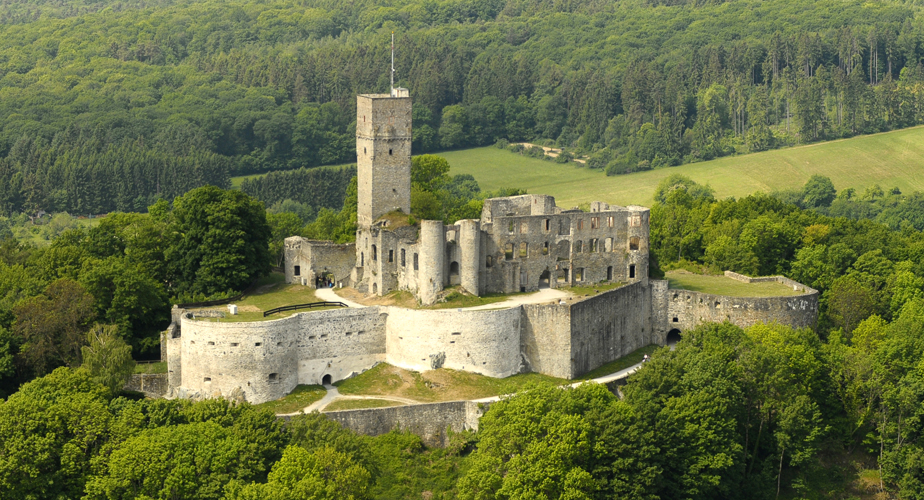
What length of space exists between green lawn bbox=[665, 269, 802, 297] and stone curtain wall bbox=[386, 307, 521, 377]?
16162mm

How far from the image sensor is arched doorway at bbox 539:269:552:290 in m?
91.7

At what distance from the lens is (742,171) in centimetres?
16412

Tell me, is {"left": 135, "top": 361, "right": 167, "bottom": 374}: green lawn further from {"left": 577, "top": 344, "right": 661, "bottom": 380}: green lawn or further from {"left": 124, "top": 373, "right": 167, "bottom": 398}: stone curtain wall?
{"left": 577, "top": 344, "right": 661, "bottom": 380}: green lawn

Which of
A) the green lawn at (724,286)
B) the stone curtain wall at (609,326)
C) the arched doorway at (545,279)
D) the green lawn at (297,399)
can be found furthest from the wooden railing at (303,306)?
the green lawn at (724,286)

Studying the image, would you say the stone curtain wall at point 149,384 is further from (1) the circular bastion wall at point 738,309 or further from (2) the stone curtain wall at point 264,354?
(1) the circular bastion wall at point 738,309

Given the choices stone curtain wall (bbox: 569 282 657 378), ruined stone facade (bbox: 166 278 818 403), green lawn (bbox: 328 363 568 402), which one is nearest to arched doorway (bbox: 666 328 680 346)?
stone curtain wall (bbox: 569 282 657 378)

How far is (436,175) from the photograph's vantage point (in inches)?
4471

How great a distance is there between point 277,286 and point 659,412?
2602 centimetres

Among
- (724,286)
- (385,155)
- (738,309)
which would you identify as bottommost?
(738,309)

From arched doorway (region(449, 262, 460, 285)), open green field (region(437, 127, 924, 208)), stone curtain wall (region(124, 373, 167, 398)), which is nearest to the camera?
stone curtain wall (region(124, 373, 167, 398))

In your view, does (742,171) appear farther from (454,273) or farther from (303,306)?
(303,306)

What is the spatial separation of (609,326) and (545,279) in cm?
521

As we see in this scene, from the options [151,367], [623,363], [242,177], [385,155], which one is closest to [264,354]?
[151,367]

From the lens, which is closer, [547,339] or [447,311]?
[447,311]
